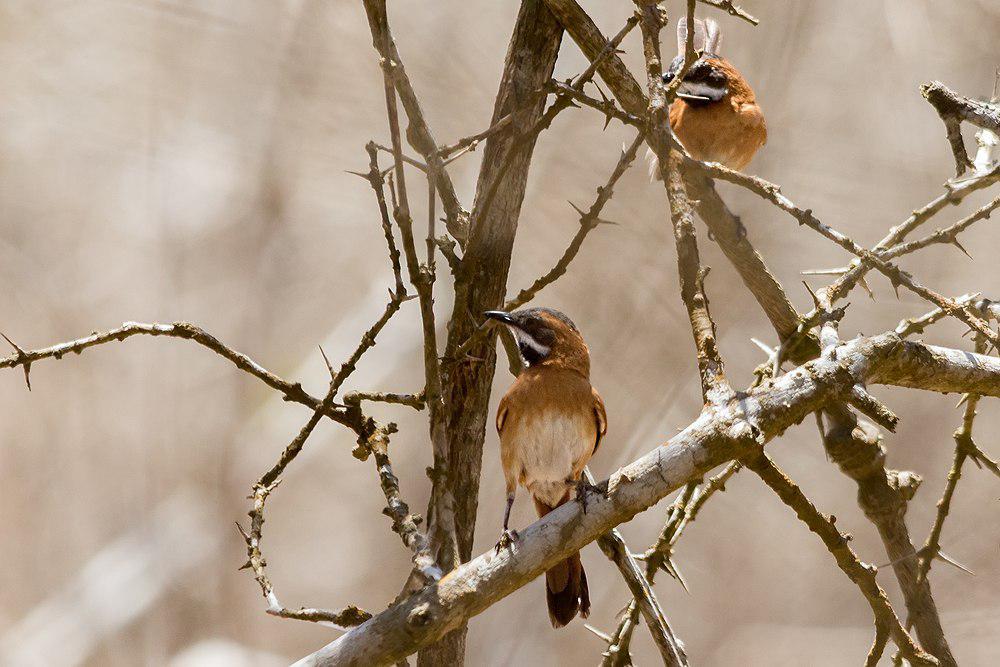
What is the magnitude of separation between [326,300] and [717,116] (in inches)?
152

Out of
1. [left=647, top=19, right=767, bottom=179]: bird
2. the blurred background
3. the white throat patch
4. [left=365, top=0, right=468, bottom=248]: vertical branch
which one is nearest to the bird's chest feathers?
the white throat patch

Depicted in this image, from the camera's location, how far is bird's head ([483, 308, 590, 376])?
3.46 metres

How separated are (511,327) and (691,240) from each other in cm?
111

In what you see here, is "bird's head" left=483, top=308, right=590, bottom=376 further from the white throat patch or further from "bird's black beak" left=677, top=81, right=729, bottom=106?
"bird's black beak" left=677, top=81, right=729, bottom=106

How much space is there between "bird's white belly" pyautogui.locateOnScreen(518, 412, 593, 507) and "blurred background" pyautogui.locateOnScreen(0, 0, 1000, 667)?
A: 3066 mm

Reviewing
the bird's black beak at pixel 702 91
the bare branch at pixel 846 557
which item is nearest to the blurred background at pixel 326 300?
the bird's black beak at pixel 702 91

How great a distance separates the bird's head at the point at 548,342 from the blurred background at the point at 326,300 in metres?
2.91

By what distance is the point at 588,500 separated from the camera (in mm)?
2246

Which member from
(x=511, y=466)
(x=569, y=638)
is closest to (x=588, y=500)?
(x=511, y=466)

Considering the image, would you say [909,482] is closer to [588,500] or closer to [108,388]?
[588,500]

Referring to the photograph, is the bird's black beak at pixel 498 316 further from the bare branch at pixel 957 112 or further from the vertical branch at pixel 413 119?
the bare branch at pixel 957 112

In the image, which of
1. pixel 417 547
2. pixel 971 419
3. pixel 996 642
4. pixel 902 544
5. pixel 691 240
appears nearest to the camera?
pixel 417 547

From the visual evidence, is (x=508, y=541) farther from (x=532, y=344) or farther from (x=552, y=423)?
→ (x=532, y=344)

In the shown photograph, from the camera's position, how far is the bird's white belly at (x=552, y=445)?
3.26 metres
